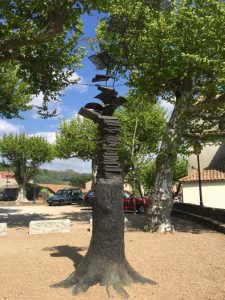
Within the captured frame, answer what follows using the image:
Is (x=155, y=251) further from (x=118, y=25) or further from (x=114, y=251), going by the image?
(x=118, y=25)

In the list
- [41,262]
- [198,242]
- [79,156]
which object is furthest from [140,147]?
[41,262]

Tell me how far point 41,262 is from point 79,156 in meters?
33.0

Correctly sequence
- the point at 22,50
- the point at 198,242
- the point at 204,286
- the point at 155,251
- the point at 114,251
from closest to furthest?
the point at 204,286 → the point at 114,251 → the point at 155,251 → the point at 198,242 → the point at 22,50

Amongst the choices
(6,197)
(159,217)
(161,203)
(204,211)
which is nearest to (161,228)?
(159,217)

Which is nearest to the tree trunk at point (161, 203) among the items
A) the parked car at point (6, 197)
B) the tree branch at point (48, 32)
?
the tree branch at point (48, 32)

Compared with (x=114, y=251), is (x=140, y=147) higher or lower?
higher

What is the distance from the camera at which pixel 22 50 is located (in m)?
16.2

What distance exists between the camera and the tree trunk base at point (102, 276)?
6.78 m

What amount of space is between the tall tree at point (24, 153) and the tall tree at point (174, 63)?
37.6 m

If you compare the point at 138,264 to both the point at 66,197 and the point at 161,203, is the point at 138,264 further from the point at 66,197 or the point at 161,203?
the point at 66,197

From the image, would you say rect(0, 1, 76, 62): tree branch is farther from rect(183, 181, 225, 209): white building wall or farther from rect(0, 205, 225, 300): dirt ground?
rect(183, 181, 225, 209): white building wall

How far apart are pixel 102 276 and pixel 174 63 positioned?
372 inches

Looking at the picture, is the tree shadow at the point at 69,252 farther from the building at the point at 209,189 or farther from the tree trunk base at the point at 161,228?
the building at the point at 209,189

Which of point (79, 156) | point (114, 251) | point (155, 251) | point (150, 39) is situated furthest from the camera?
point (79, 156)
